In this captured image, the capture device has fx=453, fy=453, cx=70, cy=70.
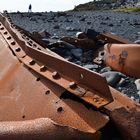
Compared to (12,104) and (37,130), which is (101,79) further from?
(12,104)

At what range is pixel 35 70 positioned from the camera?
344 cm

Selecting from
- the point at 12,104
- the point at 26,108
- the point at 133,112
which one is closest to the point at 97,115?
the point at 133,112

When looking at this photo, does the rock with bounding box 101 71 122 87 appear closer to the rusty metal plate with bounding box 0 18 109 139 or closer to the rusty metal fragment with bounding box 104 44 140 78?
the rusty metal fragment with bounding box 104 44 140 78

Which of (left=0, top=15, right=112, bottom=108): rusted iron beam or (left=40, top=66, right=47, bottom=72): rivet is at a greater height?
(left=0, top=15, right=112, bottom=108): rusted iron beam

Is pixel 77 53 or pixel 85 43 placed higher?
pixel 85 43

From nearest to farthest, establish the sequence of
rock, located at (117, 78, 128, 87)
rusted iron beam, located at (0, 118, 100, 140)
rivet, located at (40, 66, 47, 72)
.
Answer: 1. rusted iron beam, located at (0, 118, 100, 140)
2. rivet, located at (40, 66, 47, 72)
3. rock, located at (117, 78, 128, 87)

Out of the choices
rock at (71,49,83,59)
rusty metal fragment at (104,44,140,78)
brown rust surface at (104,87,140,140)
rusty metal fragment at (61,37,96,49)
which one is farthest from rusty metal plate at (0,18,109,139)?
rusty metal fragment at (61,37,96,49)

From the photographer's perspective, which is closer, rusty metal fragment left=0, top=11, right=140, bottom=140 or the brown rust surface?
rusty metal fragment left=0, top=11, right=140, bottom=140

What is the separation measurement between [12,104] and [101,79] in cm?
91

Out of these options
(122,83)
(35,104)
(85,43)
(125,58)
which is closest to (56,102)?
(35,104)

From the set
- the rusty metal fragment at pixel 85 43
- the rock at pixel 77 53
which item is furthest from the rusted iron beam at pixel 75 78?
the rusty metal fragment at pixel 85 43

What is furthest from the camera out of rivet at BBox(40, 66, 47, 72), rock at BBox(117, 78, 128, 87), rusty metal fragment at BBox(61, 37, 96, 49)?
rusty metal fragment at BBox(61, 37, 96, 49)

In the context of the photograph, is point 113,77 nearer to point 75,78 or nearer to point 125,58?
point 125,58

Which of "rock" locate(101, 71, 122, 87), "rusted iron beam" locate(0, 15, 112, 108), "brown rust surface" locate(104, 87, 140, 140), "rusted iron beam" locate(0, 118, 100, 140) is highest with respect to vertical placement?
"rusted iron beam" locate(0, 15, 112, 108)
